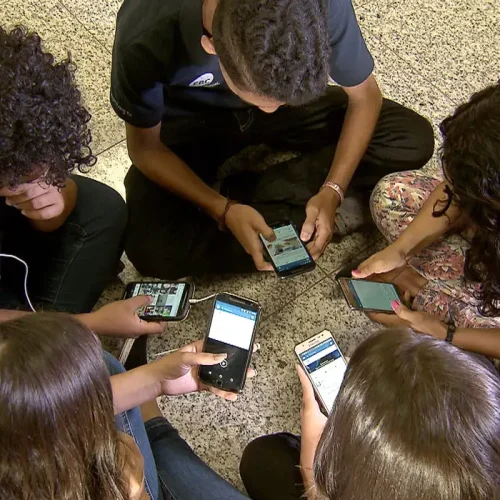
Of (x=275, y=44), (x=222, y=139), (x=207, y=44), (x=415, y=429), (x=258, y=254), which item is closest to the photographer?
(x=415, y=429)

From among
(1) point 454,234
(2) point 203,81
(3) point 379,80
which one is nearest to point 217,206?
(2) point 203,81

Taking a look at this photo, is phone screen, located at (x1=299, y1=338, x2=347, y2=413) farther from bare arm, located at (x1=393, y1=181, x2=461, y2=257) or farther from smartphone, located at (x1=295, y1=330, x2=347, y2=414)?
bare arm, located at (x1=393, y1=181, x2=461, y2=257)

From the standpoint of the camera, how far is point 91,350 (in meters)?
0.66

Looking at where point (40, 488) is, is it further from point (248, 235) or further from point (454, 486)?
point (248, 235)

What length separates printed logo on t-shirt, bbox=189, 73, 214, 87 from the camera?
1.05 m

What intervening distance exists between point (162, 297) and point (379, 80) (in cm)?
A: 78

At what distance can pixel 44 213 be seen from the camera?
3.18ft

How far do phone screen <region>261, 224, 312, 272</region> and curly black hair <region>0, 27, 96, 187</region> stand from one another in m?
0.41

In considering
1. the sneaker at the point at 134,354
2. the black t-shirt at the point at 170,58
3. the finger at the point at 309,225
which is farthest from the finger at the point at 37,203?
the finger at the point at 309,225

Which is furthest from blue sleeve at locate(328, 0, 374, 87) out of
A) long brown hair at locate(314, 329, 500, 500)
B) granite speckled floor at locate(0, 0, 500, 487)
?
long brown hair at locate(314, 329, 500, 500)

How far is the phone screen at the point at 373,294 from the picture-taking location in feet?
3.69

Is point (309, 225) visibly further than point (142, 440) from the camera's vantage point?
Yes

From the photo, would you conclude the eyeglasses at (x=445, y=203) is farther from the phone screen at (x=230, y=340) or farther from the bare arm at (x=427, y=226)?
the phone screen at (x=230, y=340)

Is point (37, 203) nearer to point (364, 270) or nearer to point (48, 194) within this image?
point (48, 194)
